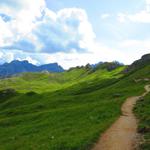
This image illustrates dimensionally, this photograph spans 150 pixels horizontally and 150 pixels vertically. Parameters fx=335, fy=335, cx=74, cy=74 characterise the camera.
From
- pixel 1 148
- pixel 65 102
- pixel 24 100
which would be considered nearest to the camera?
pixel 1 148

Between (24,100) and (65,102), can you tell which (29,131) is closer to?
(65,102)

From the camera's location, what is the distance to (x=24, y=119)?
77.7m

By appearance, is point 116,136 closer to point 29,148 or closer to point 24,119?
point 29,148

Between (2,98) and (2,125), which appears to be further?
(2,98)

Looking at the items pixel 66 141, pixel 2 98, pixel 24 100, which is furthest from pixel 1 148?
pixel 2 98

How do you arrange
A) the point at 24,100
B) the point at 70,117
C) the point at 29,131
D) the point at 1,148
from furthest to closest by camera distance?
the point at 24,100, the point at 70,117, the point at 29,131, the point at 1,148

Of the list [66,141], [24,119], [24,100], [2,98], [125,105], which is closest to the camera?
[66,141]

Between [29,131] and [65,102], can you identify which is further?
[65,102]

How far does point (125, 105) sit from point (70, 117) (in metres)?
11.8

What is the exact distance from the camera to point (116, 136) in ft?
117

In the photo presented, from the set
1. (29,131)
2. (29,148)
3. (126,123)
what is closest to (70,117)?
(29,131)

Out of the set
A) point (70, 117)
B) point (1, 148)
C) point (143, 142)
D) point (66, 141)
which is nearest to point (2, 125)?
point (70, 117)

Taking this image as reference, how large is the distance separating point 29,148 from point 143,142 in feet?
41.4

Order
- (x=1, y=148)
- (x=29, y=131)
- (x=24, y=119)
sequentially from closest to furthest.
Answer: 1. (x=1, y=148)
2. (x=29, y=131)
3. (x=24, y=119)
